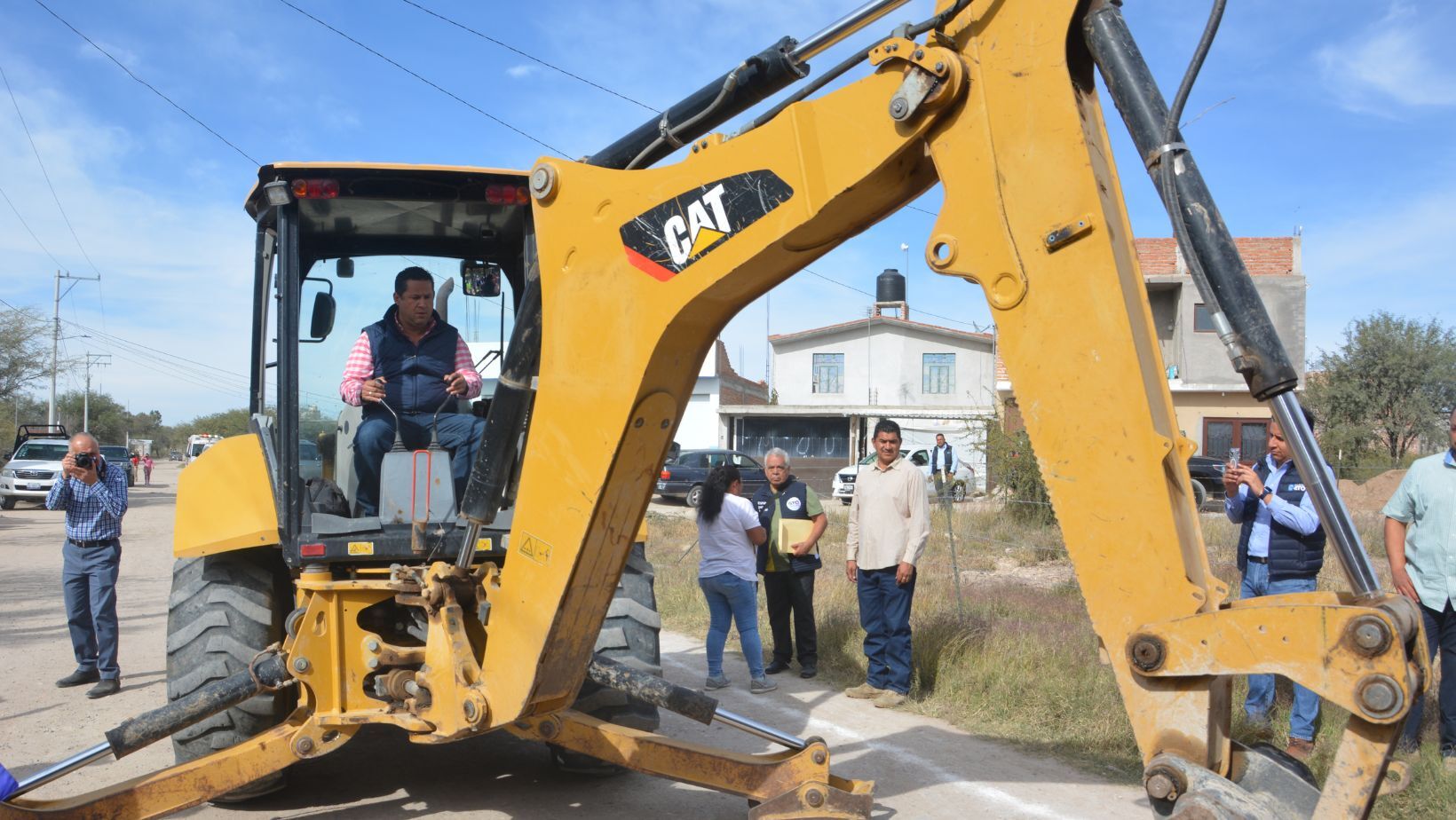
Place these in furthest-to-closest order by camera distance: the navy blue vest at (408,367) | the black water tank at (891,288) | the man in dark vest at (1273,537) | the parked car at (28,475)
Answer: the black water tank at (891,288) → the parked car at (28,475) → the man in dark vest at (1273,537) → the navy blue vest at (408,367)

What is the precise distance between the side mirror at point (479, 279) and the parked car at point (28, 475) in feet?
81.2

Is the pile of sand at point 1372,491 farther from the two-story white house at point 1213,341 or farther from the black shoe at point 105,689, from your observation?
the black shoe at point 105,689

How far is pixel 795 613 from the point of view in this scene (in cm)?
831

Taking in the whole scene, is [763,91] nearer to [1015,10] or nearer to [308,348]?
[1015,10]

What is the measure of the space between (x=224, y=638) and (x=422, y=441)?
1.23 m

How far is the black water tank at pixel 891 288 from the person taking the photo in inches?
1815

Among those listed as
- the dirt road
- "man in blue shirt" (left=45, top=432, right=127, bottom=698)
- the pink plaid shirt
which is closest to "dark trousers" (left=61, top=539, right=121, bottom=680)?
"man in blue shirt" (left=45, top=432, right=127, bottom=698)

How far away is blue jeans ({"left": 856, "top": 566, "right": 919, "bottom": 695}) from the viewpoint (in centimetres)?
725

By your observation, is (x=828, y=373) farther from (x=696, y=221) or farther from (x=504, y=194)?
(x=696, y=221)

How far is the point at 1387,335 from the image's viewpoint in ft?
110

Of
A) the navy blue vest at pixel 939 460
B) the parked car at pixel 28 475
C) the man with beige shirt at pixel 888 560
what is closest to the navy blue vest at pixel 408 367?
the man with beige shirt at pixel 888 560

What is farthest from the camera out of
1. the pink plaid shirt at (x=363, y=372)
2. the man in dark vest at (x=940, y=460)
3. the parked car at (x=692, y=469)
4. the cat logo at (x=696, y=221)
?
the parked car at (x=692, y=469)

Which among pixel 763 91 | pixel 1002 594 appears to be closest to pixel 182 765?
pixel 763 91

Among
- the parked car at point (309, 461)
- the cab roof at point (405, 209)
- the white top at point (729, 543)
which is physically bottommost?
the white top at point (729, 543)
